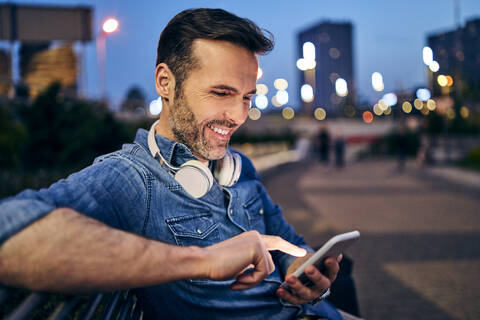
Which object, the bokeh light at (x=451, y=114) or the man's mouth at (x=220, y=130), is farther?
the bokeh light at (x=451, y=114)

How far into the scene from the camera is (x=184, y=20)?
1702mm

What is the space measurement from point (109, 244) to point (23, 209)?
20cm

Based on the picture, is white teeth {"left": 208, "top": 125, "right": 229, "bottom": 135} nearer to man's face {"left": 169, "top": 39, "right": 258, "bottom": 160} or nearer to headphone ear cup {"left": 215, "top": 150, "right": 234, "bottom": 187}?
man's face {"left": 169, "top": 39, "right": 258, "bottom": 160}

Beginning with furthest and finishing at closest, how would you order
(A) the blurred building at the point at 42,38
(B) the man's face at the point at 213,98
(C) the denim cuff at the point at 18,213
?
(A) the blurred building at the point at 42,38
(B) the man's face at the point at 213,98
(C) the denim cuff at the point at 18,213

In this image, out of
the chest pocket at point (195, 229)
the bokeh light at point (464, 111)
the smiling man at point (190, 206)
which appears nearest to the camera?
the smiling man at point (190, 206)

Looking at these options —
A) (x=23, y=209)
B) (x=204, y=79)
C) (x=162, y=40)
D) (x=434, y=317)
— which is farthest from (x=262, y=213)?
(x=434, y=317)

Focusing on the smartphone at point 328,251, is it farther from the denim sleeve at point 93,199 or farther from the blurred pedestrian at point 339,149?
the blurred pedestrian at point 339,149

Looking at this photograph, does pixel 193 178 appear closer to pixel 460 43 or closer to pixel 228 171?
pixel 228 171

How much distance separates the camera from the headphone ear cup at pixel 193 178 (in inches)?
64.4

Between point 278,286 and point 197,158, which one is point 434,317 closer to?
point 278,286

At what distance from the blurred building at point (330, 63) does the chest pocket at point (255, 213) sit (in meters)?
4.99

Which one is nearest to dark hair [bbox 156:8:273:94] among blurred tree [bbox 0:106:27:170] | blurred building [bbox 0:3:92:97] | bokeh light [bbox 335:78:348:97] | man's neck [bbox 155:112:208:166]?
man's neck [bbox 155:112:208:166]

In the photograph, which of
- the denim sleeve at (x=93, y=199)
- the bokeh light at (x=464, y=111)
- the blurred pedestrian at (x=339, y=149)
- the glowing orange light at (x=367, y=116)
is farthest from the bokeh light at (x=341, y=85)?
the glowing orange light at (x=367, y=116)

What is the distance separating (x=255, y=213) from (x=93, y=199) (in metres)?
0.84
